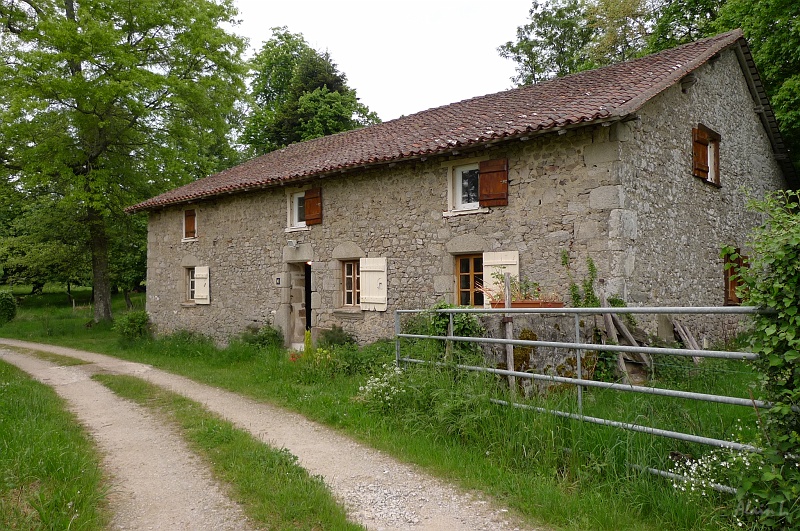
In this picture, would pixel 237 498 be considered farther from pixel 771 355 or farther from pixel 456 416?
pixel 771 355

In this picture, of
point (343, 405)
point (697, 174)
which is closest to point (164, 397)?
point (343, 405)

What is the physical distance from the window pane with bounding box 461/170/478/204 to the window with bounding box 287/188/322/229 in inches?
135

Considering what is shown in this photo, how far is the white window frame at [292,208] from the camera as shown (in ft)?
38.3

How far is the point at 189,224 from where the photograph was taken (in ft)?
46.9

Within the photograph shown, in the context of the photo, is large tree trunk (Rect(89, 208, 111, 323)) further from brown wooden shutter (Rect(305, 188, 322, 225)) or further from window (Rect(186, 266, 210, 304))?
brown wooden shutter (Rect(305, 188, 322, 225))

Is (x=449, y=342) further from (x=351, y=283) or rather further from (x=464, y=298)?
(x=351, y=283)

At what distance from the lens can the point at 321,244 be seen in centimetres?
1112

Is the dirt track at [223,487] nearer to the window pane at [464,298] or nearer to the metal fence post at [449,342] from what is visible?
the metal fence post at [449,342]

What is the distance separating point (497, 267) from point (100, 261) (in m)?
15.4

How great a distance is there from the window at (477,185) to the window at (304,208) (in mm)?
3278

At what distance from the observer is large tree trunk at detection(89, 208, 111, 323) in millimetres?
17922

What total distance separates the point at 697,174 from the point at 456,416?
7.26 metres

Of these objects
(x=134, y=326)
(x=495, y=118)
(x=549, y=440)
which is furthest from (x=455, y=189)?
(x=134, y=326)

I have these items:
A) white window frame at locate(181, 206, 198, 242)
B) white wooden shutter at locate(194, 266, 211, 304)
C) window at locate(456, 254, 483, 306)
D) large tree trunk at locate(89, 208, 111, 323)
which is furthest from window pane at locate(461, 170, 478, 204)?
large tree trunk at locate(89, 208, 111, 323)
